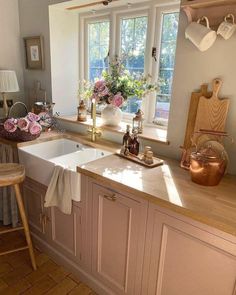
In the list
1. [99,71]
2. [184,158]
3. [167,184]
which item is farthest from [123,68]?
[167,184]

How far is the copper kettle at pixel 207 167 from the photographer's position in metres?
1.16

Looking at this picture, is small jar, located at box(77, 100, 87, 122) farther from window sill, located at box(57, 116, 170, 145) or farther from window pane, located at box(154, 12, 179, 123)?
window pane, located at box(154, 12, 179, 123)

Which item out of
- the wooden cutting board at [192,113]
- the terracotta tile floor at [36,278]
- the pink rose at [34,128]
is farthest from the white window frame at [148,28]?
the terracotta tile floor at [36,278]

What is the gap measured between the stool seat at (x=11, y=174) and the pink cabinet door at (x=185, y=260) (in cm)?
88

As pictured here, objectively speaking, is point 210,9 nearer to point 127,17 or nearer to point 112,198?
point 127,17

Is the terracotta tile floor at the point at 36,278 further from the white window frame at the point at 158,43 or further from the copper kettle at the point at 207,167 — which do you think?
the white window frame at the point at 158,43

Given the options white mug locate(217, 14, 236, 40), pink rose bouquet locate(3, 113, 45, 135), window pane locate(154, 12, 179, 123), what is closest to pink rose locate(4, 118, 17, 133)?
pink rose bouquet locate(3, 113, 45, 135)

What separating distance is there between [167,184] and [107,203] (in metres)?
0.35

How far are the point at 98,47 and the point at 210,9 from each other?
123 cm

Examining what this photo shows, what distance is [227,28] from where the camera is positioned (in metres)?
1.17

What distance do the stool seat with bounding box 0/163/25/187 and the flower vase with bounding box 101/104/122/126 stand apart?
2.58 ft

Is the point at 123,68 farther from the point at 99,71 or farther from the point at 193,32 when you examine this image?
the point at 193,32

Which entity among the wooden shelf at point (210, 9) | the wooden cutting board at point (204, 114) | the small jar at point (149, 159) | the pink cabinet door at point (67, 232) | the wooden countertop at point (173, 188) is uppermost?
the wooden shelf at point (210, 9)

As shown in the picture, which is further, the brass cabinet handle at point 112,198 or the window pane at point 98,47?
the window pane at point 98,47
